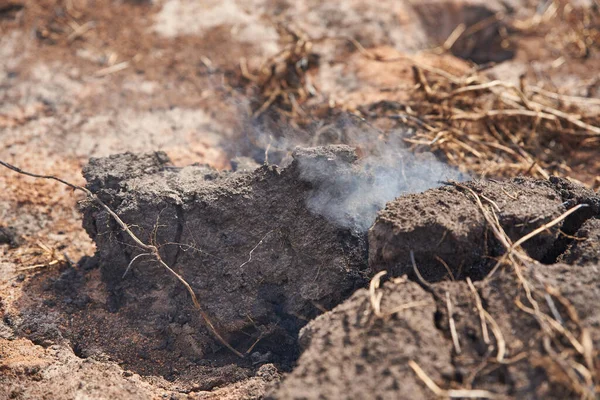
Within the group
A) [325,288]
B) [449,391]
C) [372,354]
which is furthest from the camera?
[325,288]

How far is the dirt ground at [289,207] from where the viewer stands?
2078 mm

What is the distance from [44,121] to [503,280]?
3657 millimetres

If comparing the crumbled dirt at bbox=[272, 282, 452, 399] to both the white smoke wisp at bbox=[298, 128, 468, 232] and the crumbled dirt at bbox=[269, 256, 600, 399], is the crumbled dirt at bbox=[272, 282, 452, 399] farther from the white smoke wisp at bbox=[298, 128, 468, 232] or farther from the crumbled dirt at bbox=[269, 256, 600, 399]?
the white smoke wisp at bbox=[298, 128, 468, 232]

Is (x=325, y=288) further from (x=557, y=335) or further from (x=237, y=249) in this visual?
(x=557, y=335)

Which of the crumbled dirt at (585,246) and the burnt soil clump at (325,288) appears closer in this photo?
the burnt soil clump at (325,288)

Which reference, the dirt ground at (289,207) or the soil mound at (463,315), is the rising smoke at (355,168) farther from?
the soil mound at (463,315)

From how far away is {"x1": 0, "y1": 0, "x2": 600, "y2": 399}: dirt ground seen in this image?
81.8 inches

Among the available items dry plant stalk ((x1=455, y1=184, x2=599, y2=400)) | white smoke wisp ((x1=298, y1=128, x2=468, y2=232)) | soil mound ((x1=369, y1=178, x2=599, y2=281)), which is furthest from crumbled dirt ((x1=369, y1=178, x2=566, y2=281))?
white smoke wisp ((x1=298, y1=128, x2=468, y2=232))

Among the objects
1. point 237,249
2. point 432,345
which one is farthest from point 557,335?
point 237,249

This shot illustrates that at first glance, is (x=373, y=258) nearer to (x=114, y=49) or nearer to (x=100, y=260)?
(x=100, y=260)

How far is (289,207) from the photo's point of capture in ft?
9.27

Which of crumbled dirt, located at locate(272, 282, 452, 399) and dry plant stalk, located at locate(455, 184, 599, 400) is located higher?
dry plant stalk, located at locate(455, 184, 599, 400)

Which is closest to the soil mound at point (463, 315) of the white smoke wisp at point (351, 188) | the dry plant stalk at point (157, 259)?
the white smoke wisp at point (351, 188)

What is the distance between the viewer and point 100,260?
303 centimetres
